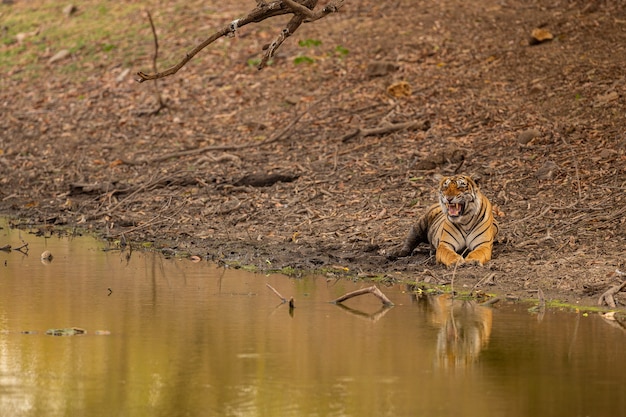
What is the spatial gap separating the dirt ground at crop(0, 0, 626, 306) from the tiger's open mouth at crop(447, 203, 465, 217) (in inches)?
22.0

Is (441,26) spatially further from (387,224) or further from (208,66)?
(387,224)

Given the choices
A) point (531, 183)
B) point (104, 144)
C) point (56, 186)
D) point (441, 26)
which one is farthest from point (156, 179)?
point (441, 26)

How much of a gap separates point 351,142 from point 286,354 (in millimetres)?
10129

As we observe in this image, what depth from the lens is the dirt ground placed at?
12.5m

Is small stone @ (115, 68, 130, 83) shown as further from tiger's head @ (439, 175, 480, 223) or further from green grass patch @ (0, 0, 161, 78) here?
tiger's head @ (439, 175, 480, 223)

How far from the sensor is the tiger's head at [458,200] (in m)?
11.8

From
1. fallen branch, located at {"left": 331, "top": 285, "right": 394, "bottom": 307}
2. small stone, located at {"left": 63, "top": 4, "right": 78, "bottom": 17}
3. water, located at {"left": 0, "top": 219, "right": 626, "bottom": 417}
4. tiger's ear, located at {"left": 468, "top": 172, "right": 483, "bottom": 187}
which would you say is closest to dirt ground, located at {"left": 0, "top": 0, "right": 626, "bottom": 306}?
tiger's ear, located at {"left": 468, "top": 172, "right": 483, "bottom": 187}

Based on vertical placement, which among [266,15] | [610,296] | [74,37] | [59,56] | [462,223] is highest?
[74,37]

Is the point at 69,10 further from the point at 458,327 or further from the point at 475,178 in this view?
the point at 458,327

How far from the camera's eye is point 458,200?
1180 cm

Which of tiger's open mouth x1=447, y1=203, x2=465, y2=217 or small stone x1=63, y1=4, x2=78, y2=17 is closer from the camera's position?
tiger's open mouth x1=447, y1=203, x2=465, y2=217

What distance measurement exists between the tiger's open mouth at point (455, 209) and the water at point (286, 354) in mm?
1388

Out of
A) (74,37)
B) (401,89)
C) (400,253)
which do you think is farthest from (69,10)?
(400,253)

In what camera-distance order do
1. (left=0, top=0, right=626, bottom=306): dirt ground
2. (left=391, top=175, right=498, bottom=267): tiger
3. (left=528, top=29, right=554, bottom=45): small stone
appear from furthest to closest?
1. (left=528, top=29, right=554, bottom=45): small stone
2. (left=0, top=0, right=626, bottom=306): dirt ground
3. (left=391, top=175, right=498, bottom=267): tiger
